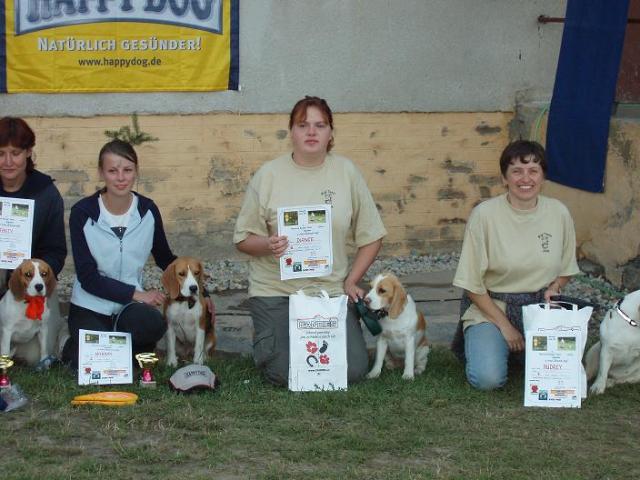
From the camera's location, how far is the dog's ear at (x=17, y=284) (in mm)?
5808

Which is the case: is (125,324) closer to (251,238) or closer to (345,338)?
(251,238)

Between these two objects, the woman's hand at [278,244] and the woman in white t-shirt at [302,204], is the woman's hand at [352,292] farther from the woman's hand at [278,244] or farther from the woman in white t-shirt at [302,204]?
the woman's hand at [278,244]

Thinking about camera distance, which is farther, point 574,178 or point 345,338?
point 574,178

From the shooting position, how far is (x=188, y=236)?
29.7 feet

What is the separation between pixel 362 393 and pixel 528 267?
1.15m

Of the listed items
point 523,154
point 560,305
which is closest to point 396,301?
point 560,305

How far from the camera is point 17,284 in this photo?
5.86 metres

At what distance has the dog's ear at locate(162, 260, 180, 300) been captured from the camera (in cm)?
605

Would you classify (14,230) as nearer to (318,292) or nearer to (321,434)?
(318,292)

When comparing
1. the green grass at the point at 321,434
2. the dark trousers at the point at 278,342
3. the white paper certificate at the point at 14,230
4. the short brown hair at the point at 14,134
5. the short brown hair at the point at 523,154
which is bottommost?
the green grass at the point at 321,434

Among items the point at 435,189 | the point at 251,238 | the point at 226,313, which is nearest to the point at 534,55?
the point at 435,189

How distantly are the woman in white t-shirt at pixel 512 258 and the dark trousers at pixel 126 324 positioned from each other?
1707 mm

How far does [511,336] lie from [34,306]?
8.72 ft

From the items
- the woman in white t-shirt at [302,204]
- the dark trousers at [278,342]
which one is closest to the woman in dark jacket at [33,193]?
the woman in white t-shirt at [302,204]
